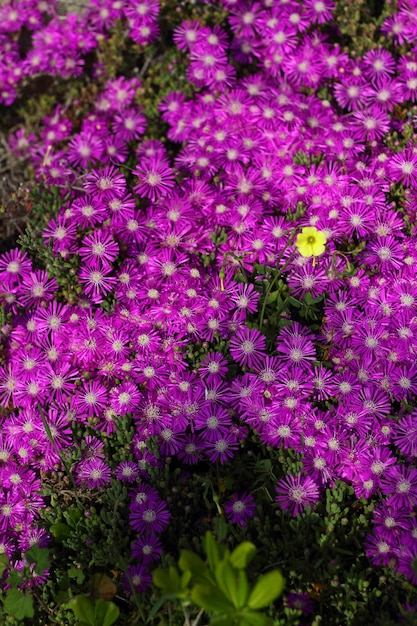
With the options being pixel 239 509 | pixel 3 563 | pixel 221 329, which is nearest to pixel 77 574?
pixel 3 563

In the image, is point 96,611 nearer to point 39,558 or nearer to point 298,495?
point 39,558

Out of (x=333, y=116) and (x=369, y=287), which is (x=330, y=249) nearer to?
(x=369, y=287)

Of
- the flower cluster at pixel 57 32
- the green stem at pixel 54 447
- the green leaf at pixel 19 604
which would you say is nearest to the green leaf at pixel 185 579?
the green leaf at pixel 19 604

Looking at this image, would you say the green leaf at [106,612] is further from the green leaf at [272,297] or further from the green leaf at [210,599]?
the green leaf at [272,297]

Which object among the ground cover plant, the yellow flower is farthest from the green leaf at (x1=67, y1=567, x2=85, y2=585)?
the yellow flower

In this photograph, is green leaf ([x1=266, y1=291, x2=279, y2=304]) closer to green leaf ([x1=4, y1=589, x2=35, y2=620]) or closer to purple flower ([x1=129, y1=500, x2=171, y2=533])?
purple flower ([x1=129, y1=500, x2=171, y2=533])
